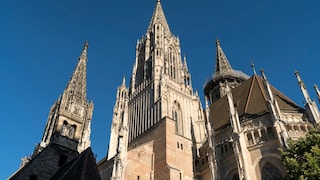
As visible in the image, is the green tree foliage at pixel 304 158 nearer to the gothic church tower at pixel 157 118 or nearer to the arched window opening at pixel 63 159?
the gothic church tower at pixel 157 118

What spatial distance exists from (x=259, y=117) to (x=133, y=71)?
19.8 metres

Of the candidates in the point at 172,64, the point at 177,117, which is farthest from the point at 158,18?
the point at 177,117

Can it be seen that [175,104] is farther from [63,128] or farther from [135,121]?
[63,128]

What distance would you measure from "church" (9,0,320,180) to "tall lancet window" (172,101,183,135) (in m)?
0.11

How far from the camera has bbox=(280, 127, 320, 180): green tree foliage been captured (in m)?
11.0

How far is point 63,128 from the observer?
27281 mm

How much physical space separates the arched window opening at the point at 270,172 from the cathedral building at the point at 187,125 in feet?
0.19

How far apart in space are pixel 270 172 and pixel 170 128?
31.4 ft

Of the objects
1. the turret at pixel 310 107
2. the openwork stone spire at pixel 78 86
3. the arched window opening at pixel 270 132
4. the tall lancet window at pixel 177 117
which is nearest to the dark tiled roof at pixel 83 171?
the arched window opening at pixel 270 132

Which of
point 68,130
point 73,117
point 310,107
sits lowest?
point 310,107

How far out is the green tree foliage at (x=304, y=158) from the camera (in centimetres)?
1099

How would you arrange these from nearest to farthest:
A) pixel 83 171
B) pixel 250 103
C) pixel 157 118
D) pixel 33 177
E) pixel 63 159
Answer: pixel 83 171 < pixel 33 177 < pixel 63 159 < pixel 250 103 < pixel 157 118

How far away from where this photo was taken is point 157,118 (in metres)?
26.1

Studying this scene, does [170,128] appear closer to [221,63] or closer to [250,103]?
[250,103]
